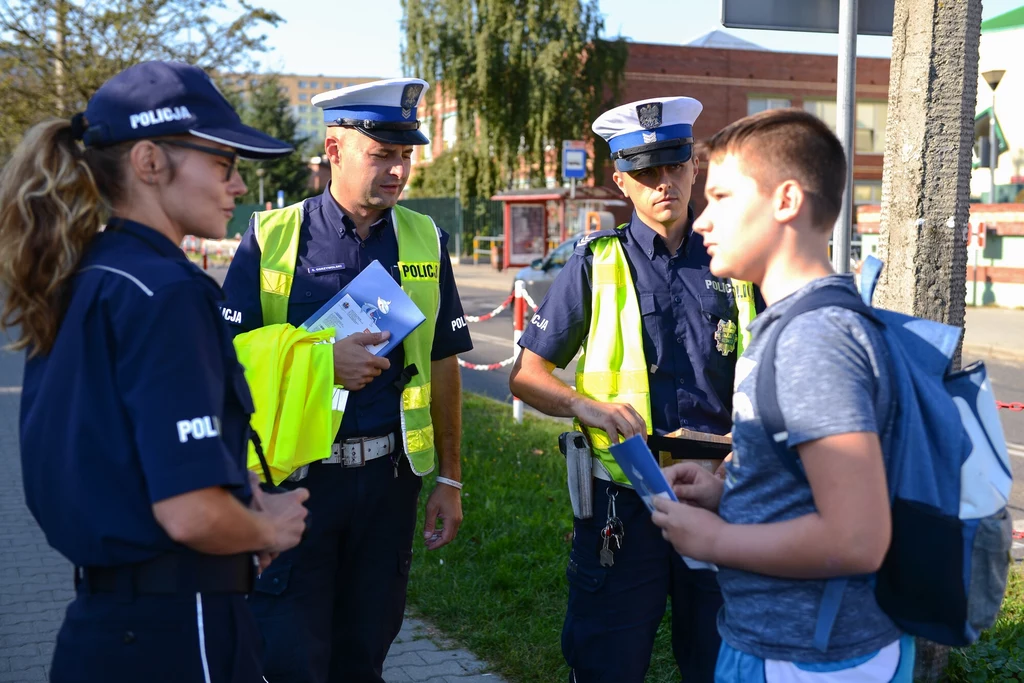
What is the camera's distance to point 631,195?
3.64 meters

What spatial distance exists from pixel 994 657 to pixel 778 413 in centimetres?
283

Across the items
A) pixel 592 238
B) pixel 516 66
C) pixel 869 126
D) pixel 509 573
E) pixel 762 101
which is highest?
pixel 516 66

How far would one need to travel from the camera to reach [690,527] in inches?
86.2

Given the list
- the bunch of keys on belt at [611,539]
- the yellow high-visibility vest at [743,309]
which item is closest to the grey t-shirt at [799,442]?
the bunch of keys on belt at [611,539]

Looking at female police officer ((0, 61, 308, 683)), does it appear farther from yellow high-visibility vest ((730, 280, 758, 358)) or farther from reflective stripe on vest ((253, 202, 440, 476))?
yellow high-visibility vest ((730, 280, 758, 358))

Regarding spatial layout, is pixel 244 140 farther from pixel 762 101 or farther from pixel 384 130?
pixel 762 101

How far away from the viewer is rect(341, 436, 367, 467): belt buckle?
3367 mm

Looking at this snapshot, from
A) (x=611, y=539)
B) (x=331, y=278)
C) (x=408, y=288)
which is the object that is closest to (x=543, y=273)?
(x=408, y=288)

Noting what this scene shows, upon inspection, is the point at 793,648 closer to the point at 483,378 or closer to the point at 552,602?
the point at 552,602

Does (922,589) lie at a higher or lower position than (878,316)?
lower

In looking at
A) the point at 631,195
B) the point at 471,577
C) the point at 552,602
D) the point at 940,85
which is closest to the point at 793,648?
the point at 631,195

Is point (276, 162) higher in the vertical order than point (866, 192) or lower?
higher

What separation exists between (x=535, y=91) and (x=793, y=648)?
35949 mm

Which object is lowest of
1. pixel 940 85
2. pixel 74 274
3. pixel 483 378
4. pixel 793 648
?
pixel 483 378
